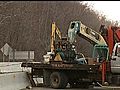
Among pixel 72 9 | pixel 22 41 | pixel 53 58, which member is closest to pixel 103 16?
pixel 72 9

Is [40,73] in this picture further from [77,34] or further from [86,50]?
[86,50]

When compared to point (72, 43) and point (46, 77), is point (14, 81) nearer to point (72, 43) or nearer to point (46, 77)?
point (46, 77)

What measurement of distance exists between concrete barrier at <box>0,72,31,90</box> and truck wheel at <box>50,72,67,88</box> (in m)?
1.34

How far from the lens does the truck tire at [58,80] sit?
66.3 ft

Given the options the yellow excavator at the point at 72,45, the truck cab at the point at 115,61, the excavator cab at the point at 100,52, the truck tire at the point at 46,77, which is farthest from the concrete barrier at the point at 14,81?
the truck cab at the point at 115,61

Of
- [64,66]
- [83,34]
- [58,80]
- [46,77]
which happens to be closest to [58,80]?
[58,80]

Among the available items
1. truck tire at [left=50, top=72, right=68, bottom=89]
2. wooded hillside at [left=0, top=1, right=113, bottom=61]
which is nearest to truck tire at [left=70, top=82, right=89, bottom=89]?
truck tire at [left=50, top=72, right=68, bottom=89]

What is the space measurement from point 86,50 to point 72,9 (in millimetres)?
8841

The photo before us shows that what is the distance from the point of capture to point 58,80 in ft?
66.7

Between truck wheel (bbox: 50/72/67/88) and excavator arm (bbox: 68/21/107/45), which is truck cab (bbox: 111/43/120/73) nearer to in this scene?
excavator arm (bbox: 68/21/107/45)

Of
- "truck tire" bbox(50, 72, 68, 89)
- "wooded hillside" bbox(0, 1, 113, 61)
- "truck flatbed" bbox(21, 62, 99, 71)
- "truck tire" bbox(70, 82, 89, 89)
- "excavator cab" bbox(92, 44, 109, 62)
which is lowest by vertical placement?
"truck tire" bbox(70, 82, 89, 89)

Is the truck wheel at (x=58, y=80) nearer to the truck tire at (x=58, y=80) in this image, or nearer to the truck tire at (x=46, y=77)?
the truck tire at (x=58, y=80)

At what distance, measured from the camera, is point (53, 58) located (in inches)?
854

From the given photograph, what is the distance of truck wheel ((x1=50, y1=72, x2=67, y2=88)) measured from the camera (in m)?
20.2
